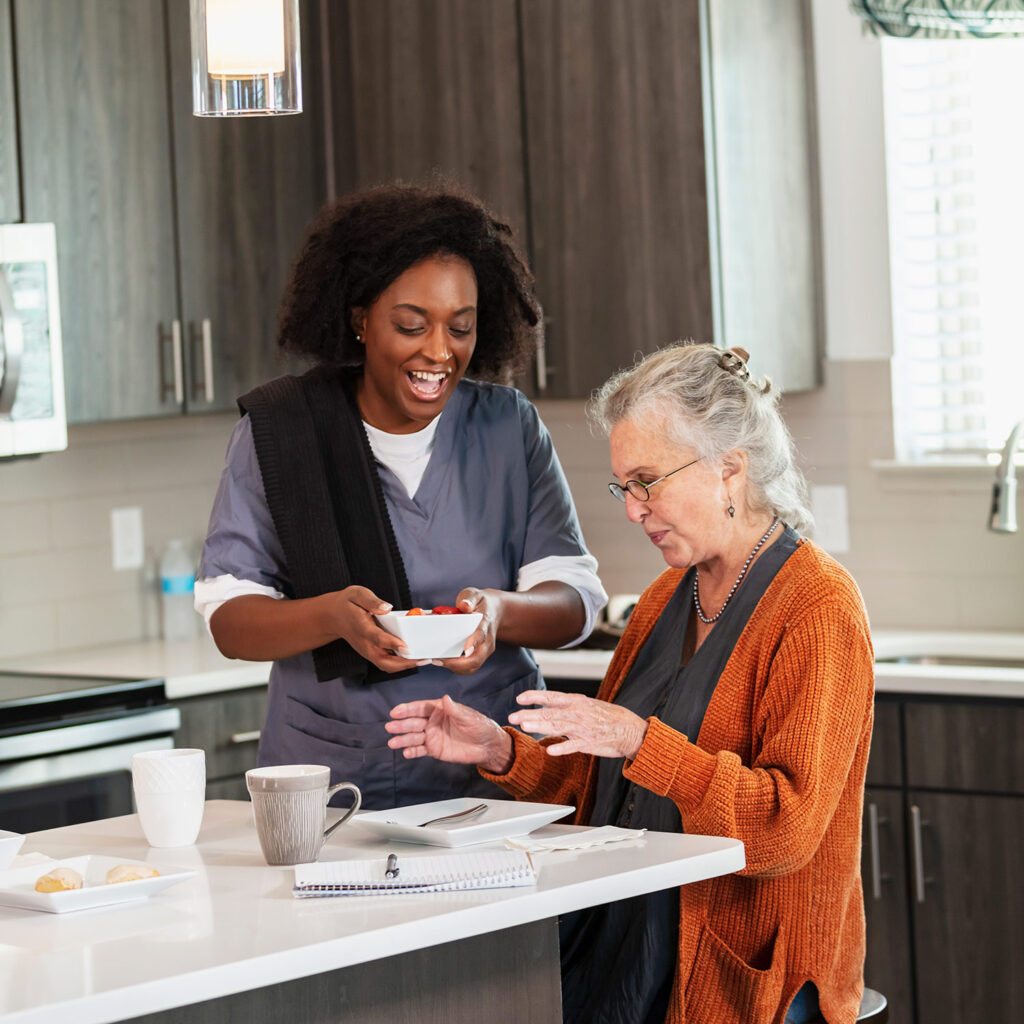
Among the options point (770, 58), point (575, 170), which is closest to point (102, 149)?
point (575, 170)

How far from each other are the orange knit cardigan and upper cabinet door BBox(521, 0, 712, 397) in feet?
5.77

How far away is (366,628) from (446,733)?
0.57 feet

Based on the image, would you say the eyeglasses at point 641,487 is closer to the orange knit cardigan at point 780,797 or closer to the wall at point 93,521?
the orange knit cardigan at point 780,797

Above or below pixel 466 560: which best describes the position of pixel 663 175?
above

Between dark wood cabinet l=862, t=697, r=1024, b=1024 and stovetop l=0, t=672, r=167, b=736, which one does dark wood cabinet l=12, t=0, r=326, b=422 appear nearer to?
stovetop l=0, t=672, r=167, b=736

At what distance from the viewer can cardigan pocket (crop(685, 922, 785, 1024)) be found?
6.56 feet

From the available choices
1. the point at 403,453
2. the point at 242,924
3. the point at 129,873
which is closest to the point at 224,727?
the point at 403,453

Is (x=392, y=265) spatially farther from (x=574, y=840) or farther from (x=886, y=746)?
(x=886, y=746)

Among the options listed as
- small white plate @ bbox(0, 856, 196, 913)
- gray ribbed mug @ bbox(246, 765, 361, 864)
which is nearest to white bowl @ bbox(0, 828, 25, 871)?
small white plate @ bbox(0, 856, 196, 913)

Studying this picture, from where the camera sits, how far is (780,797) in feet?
6.38

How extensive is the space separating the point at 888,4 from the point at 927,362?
61.1 inches

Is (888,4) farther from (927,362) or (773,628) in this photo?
(927,362)

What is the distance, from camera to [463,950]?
1.76 m

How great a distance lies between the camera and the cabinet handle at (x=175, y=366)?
3955mm
